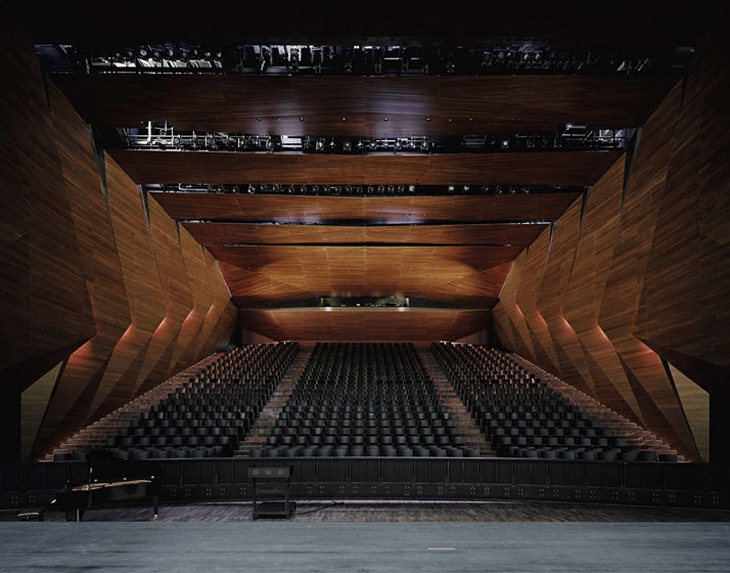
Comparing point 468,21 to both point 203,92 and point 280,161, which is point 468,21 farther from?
point 280,161

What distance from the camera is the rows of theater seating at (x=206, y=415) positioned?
32.2ft

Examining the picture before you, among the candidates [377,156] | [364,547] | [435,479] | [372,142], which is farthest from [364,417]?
[364,547]

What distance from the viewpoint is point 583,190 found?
445 inches

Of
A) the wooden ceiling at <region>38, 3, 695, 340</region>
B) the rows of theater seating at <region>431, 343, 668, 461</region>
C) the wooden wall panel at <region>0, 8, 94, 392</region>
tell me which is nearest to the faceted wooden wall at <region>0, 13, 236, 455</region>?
the wooden wall panel at <region>0, 8, 94, 392</region>

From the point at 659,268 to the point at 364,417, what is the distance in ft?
20.2

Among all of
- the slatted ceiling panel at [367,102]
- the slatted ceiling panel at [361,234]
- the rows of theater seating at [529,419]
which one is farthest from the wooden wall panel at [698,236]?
the slatted ceiling panel at [361,234]

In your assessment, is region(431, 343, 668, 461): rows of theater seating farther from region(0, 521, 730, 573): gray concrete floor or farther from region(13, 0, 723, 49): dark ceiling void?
region(13, 0, 723, 49): dark ceiling void

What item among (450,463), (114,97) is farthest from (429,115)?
(450,463)

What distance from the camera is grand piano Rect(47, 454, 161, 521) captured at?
6479 millimetres

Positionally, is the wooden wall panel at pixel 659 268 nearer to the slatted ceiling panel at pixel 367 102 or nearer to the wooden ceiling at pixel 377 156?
the wooden ceiling at pixel 377 156

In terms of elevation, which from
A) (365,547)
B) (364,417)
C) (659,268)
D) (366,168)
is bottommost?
(365,547)

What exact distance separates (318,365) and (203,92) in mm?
10612

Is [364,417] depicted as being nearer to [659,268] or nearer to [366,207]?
[366,207]

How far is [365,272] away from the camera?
17266 millimetres
